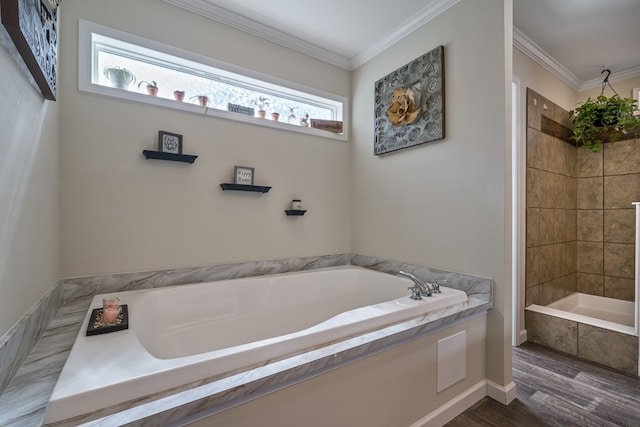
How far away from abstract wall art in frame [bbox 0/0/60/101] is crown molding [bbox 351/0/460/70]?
7.22ft

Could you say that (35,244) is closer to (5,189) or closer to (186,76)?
(5,189)

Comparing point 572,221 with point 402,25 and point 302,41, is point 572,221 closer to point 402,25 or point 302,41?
point 402,25

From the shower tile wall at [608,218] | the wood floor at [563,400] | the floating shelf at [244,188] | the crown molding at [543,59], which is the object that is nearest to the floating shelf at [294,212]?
the floating shelf at [244,188]

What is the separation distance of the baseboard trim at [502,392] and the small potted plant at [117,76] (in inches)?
119

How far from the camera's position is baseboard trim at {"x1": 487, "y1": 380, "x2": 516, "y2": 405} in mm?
1689

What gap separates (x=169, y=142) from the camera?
1.92m

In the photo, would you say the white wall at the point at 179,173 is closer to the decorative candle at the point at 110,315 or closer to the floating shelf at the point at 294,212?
the floating shelf at the point at 294,212

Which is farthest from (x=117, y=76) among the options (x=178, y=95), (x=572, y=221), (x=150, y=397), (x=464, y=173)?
(x=572, y=221)

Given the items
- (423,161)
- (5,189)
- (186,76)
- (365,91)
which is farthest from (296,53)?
(5,189)

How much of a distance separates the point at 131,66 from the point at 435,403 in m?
2.83

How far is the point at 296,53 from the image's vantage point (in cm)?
255

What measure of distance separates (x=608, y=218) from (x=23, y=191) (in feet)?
14.9

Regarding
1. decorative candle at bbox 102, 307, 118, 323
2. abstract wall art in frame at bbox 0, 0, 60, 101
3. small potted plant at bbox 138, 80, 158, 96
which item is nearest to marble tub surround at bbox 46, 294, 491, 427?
decorative candle at bbox 102, 307, 118, 323

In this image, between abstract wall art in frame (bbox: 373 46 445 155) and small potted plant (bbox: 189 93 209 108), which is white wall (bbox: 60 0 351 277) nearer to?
small potted plant (bbox: 189 93 209 108)
